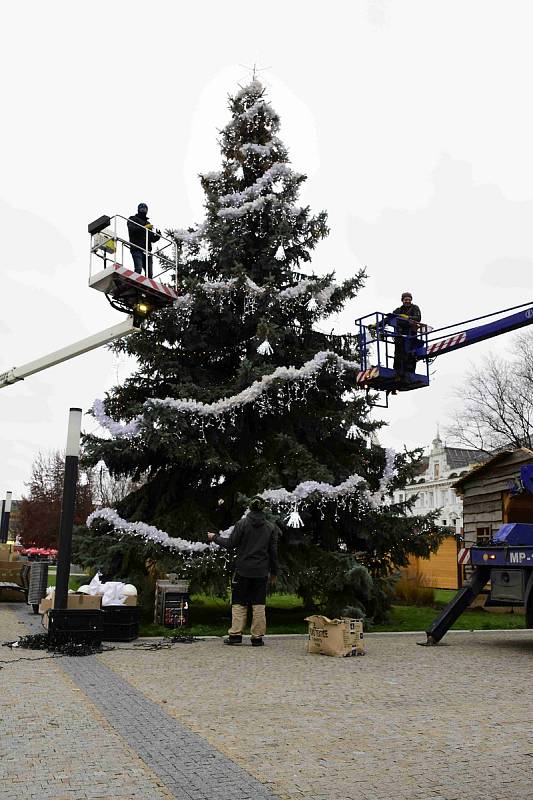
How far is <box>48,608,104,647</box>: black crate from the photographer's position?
8859mm

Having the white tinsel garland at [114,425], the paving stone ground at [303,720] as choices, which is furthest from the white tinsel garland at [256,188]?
the paving stone ground at [303,720]

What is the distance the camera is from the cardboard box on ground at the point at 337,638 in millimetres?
8844

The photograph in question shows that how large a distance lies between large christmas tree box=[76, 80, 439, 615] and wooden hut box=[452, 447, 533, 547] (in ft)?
15.1

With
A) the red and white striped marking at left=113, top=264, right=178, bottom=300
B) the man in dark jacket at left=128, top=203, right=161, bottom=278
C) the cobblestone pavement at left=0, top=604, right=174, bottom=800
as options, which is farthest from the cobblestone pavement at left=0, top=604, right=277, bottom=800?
the man in dark jacket at left=128, top=203, right=161, bottom=278

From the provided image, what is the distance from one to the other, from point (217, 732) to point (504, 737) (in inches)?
77.1

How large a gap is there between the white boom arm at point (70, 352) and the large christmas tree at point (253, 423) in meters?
1.11

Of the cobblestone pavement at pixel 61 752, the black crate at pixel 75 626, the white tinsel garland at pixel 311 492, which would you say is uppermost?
the white tinsel garland at pixel 311 492

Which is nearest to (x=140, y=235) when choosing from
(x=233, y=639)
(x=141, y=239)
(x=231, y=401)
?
(x=141, y=239)

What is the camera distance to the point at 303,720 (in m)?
5.36

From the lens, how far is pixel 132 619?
9883 millimetres

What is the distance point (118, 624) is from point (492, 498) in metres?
11.4

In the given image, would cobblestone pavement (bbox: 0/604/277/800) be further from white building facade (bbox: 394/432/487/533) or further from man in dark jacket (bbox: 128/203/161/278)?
white building facade (bbox: 394/432/487/533)

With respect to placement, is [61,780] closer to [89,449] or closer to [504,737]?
[504,737]

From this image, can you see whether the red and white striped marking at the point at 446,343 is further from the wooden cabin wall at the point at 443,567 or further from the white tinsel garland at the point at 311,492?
the wooden cabin wall at the point at 443,567
